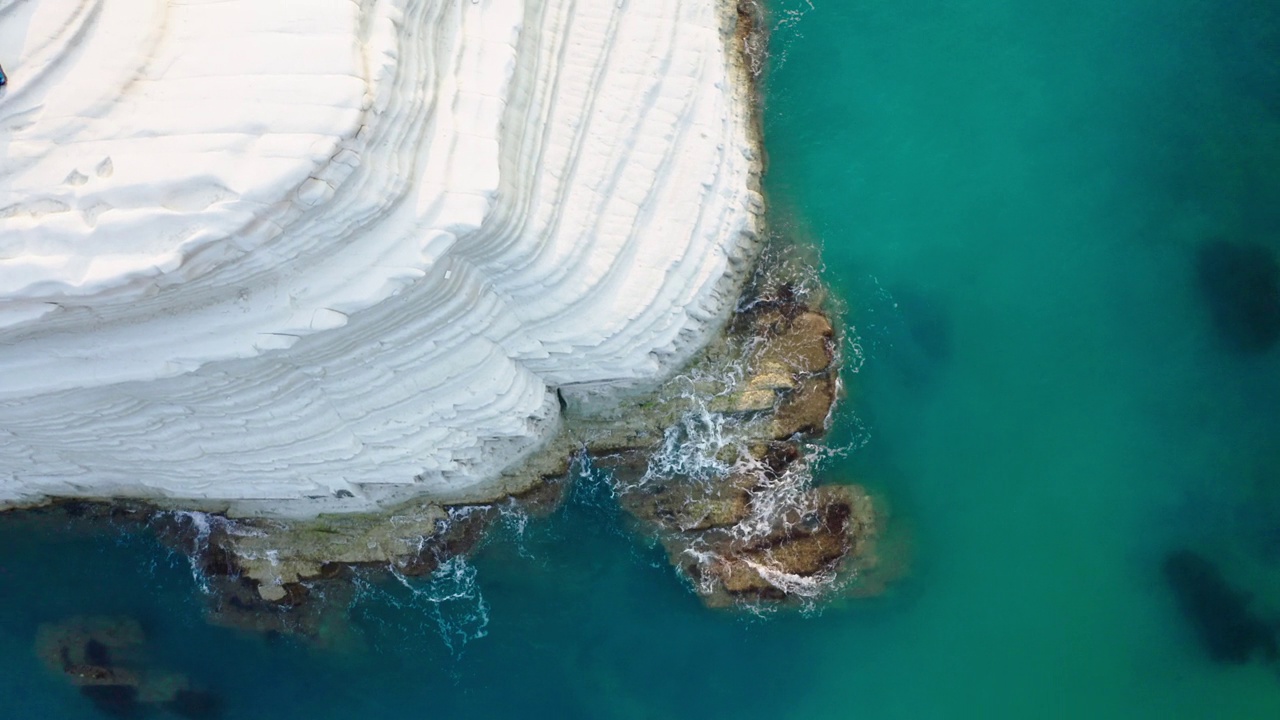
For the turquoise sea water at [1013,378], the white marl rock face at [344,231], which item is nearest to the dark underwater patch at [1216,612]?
the turquoise sea water at [1013,378]

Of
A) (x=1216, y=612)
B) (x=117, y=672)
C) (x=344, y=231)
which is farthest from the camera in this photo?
(x=117, y=672)

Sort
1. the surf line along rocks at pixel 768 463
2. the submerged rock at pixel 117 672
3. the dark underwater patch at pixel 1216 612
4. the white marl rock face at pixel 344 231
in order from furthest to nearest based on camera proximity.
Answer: the submerged rock at pixel 117 672
the surf line along rocks at pixel 768 463
the dark underwater patch at pixel 1216 612
the white marl rock face at pixel 344 231

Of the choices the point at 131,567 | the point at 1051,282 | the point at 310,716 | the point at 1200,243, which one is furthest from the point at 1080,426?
the point at 131,567

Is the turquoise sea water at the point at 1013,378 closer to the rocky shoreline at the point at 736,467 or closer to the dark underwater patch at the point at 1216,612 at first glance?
the dark underwater patch at the point at 1216,612

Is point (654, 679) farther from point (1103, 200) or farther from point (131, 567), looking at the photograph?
point (1103, 200)

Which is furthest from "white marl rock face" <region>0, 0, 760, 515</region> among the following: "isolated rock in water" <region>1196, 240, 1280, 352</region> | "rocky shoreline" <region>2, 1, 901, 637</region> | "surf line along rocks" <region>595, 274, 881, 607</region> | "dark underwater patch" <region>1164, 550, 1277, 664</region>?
"dark underwater patch" <region>1164, 550, 1277, 664</region>

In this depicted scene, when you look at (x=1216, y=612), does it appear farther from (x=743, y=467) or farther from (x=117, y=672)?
(x=117, y=672)

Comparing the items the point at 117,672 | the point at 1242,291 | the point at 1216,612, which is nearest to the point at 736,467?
the point at 1216,612

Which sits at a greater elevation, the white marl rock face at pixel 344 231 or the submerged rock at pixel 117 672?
the white marl rock face at pixel 344 231

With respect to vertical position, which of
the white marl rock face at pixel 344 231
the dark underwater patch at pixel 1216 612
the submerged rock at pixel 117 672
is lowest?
the submerged rock at pixel 117 672
